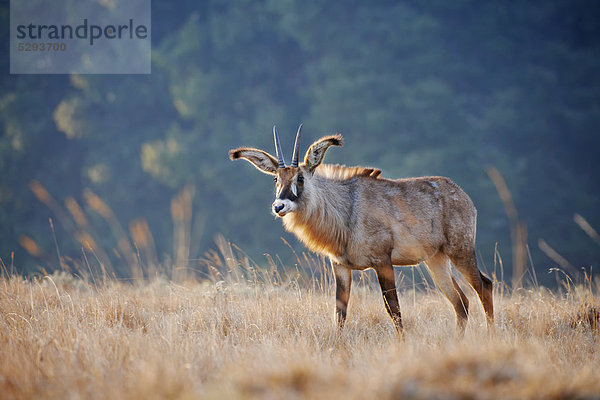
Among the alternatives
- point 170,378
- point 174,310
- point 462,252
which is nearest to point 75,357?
point 170,378

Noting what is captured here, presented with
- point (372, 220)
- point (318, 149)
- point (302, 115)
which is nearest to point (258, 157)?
point (318, 149)

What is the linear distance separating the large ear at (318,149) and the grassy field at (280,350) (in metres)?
1.72

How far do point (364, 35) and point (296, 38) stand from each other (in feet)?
12.6

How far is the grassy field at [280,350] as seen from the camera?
3244mm

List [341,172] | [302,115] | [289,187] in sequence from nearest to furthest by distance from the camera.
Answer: [289,187] < [341,172] < [302,115]

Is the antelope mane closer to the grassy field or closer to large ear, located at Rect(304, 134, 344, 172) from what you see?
large ear, located at Rect(304, 134, 344, 172)

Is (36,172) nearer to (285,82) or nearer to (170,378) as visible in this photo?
(285,82)

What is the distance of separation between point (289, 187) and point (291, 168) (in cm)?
26

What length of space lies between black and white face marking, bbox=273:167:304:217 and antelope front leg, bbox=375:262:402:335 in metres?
1.25

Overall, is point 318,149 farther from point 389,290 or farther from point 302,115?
point 302,115

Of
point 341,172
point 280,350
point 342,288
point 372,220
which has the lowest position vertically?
point 280,350

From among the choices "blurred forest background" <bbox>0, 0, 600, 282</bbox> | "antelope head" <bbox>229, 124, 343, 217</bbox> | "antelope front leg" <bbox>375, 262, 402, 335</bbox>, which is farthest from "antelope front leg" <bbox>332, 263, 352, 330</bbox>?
"blurred forest background" <bbox>0, 0, 600, 282</bbox>

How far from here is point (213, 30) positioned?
31.8 metres

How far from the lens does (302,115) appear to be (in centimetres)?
2844
